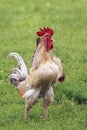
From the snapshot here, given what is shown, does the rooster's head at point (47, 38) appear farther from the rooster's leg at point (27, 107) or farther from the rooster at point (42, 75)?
the rooster's leg at point (27, 107)

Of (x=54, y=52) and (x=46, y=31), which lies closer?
(x=46, y=31)

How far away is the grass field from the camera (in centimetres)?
837

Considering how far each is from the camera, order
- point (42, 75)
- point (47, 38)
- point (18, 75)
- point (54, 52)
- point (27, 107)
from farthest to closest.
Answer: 1. point (54, 52)
2. point (18, 75)
3. point (27, 107)
4. point (47, 38)
5. point (42, 75)

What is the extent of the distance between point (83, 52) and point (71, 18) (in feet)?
13.7

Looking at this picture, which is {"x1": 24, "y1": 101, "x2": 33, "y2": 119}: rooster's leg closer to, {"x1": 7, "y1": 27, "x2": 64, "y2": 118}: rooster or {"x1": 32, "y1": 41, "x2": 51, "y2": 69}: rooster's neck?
{"x1": 7, "y1": 27, "x2": 64, "y2": 118}: rooster

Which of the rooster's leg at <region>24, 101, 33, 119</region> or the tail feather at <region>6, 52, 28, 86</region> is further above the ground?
the tail feather at <region>6, 52, 28, 86</region>

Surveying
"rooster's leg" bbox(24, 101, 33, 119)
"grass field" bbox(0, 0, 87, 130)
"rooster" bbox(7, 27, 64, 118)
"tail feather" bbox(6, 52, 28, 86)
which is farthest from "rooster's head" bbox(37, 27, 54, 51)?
"grass field" bbox(0, 0, 87, 130)

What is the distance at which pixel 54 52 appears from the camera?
12.8 metres

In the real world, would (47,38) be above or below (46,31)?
below

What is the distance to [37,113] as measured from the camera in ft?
28.7

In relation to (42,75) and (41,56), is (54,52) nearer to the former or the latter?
(41,56)

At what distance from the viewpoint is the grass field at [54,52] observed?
27.5 ft

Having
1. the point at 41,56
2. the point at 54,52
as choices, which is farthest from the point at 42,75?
the point at 54,52

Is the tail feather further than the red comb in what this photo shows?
Yes
